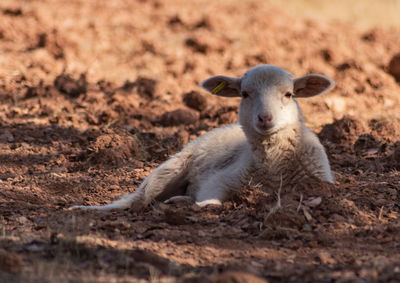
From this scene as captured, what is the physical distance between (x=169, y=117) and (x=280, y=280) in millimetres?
5581

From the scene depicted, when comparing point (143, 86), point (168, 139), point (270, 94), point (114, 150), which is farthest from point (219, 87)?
point (143, 86)

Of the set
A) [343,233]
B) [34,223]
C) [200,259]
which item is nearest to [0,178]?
[34,223]

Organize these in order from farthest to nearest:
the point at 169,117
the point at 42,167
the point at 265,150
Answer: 1. the point at 169,117
2. the point at 42,167
3. the point at 265,150

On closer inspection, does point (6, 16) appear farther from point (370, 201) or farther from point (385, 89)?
point (370, 201)

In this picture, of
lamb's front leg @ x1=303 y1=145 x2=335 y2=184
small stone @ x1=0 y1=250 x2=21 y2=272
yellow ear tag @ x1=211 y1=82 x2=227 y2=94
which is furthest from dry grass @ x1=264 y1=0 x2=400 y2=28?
small stone @ x1=0 y1=250 x2=21 y2=272

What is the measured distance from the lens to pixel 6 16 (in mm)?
13180

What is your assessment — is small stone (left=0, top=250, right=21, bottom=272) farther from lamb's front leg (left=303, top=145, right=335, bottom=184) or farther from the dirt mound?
the dirt mound

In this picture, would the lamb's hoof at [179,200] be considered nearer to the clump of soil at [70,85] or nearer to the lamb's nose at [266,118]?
the lamb's nose at [266,118]

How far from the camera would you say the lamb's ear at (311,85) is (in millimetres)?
5423

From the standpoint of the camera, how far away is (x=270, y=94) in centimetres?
511

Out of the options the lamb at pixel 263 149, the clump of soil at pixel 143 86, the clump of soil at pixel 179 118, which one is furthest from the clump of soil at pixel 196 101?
the lamb at pixel 263 149

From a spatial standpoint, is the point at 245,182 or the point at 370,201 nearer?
the point at 370,201

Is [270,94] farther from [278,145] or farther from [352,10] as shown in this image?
[352,10]

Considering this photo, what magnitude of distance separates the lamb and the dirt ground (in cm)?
31
